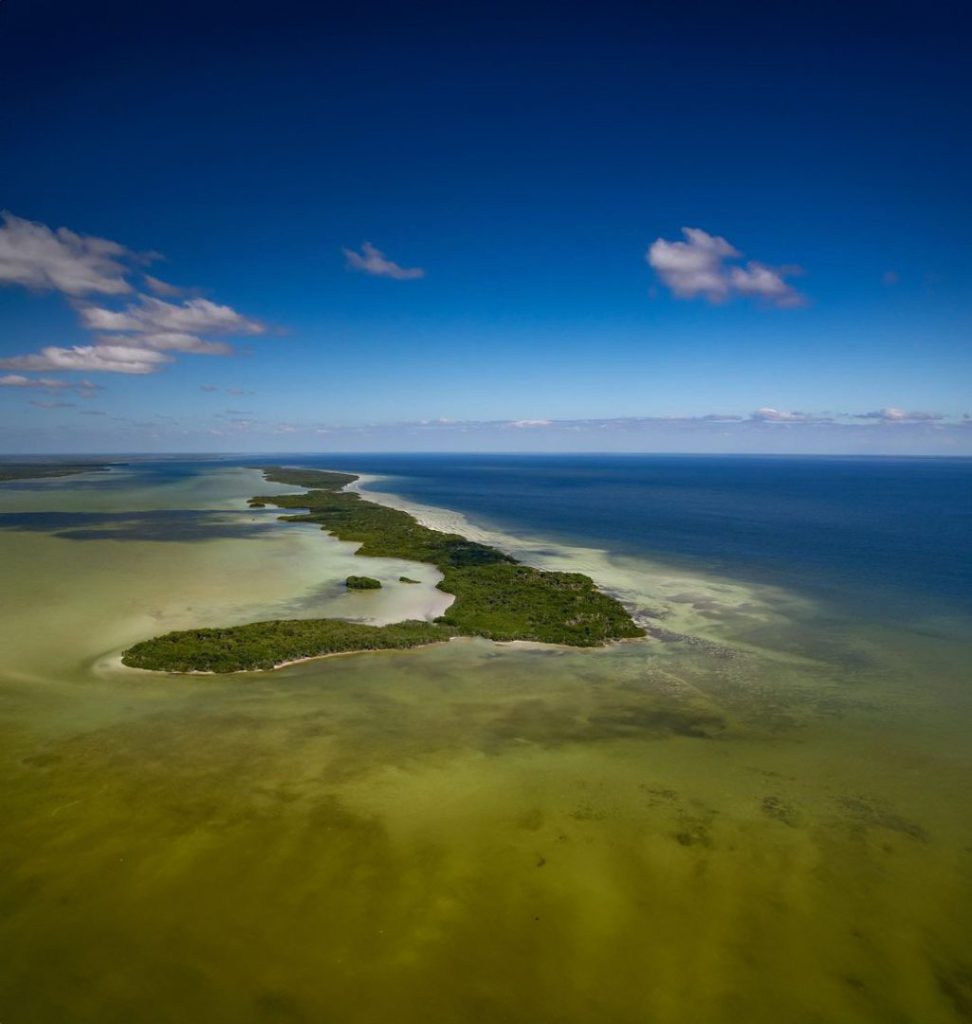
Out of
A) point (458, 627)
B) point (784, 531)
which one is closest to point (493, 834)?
point (458, 627)

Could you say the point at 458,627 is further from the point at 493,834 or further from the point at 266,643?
the point at 493,834

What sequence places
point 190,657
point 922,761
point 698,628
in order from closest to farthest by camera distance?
1. point 922,761
2. point 190,657
3. point 698,628

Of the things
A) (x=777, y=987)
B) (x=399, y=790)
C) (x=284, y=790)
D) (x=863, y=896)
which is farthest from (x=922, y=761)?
(x=284, y=790)

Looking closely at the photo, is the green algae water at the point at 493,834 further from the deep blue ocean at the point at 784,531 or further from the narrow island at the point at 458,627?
the deep blue ocean at the point at 784,531

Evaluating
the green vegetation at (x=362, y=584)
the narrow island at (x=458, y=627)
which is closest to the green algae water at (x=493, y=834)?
the narrow island at (x=458, y=627)

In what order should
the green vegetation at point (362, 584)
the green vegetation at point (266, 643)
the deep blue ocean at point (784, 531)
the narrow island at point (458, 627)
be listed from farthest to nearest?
1. the deep blue ocean at point (784, 531)
2. the green vegetation at point (362, 584)
3. the narrow island at point (458, 627)
4. the green vegetation at point (266, 643)

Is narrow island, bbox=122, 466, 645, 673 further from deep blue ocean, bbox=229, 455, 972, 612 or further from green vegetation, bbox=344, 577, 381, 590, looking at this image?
deep blue ocean, bbox=229, 455, 972, 612

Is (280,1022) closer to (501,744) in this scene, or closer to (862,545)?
(501,744)
